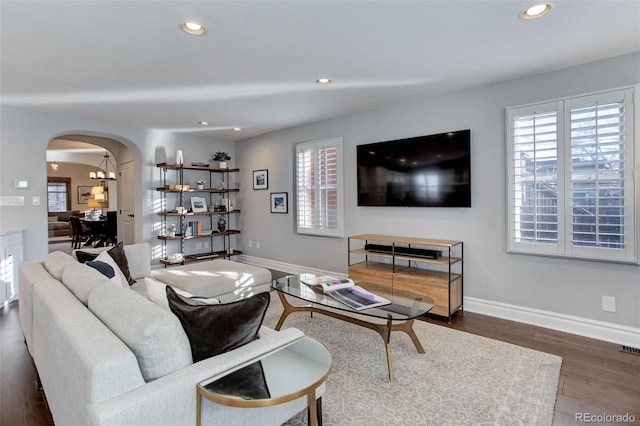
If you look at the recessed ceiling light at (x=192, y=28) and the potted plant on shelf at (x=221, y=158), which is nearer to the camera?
the recessed ceiling light at (x=192, y=28)

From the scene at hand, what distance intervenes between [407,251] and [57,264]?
3144 mm

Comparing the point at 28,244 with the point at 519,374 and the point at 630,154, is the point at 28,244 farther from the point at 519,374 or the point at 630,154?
the point at 630,154

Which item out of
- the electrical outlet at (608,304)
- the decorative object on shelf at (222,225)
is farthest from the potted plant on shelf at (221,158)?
the electrical outlet at (608,304)

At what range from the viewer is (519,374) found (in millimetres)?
2297

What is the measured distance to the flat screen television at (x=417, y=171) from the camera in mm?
3590

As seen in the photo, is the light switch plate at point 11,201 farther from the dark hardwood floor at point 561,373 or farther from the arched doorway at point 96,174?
the dark hardwood floor at point 561,373

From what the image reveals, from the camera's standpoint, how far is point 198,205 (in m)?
5.91

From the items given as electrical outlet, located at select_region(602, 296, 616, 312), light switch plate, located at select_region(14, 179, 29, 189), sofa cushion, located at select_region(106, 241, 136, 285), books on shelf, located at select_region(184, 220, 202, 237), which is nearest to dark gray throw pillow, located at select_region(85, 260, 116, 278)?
sofa cushion, located at select_region(106, 241, 136, 285)

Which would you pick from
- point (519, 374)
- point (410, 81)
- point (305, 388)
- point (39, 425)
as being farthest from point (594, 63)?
point (39, 425)

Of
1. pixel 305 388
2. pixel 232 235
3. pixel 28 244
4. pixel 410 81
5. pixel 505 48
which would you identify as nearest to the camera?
pixel 305 388

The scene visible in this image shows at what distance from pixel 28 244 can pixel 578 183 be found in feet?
20.2

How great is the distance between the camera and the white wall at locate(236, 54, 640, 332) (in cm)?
285

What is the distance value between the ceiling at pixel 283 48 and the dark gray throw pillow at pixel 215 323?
1.75 metres

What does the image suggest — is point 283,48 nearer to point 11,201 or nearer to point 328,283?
point 328,283
